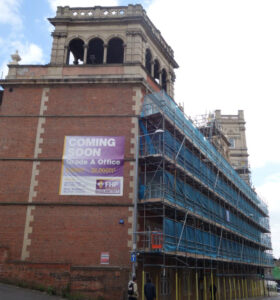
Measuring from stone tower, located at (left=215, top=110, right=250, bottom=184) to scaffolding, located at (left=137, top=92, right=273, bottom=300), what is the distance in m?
19.5

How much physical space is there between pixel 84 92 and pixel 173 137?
6.55 metres

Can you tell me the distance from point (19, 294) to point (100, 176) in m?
7.60

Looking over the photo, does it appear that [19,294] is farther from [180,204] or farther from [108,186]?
[180,204]

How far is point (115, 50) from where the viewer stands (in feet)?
93.2

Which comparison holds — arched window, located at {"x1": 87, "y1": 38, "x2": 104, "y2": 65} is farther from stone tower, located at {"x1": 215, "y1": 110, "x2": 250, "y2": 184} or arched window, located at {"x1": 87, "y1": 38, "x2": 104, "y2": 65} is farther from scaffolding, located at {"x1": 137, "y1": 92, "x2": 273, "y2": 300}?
stone tower, located at {"x1": 215, "y1": 110, "x2": 250, "y2": 184}

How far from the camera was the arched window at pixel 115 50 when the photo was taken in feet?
88.6

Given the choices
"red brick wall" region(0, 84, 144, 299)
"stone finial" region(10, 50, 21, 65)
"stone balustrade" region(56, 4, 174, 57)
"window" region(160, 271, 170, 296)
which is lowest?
"window" region(160, 271, 170, 296)

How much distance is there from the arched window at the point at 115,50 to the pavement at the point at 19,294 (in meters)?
17.3

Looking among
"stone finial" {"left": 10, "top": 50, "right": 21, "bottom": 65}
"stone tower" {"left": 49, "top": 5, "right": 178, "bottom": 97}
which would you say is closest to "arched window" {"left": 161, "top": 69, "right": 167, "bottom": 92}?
"stone tower" {"left": 49, "top": 5, "right": 178, "bottom": 97}

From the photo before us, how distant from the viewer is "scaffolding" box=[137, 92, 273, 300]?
2070cm

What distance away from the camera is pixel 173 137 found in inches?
950

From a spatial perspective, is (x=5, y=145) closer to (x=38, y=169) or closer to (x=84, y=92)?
(x=38, y=169)

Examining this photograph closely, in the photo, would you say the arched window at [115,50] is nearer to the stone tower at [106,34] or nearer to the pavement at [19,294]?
the stone tower at [106,34]

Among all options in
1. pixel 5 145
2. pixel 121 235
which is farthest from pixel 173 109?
pixel 5 145
